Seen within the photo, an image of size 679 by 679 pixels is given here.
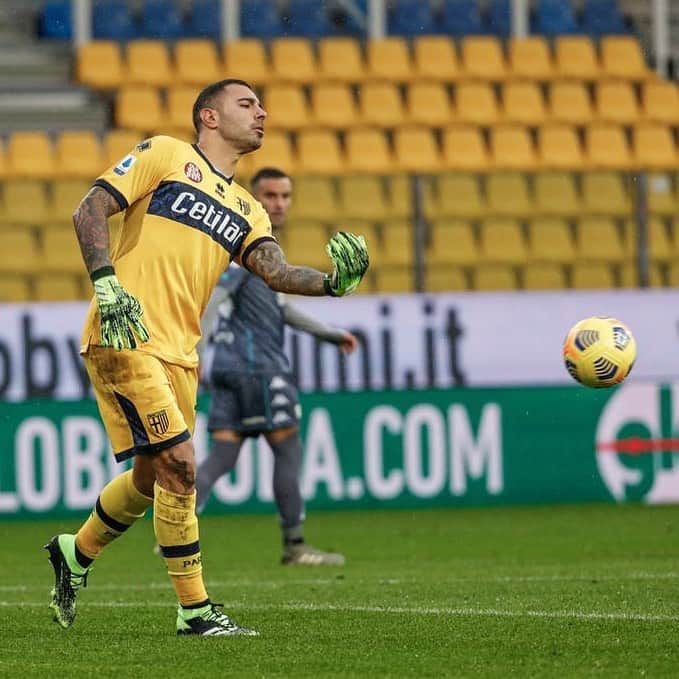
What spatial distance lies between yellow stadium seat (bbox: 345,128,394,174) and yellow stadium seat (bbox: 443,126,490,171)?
65 centimetres

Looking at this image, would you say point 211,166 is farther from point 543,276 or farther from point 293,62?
point 293,62

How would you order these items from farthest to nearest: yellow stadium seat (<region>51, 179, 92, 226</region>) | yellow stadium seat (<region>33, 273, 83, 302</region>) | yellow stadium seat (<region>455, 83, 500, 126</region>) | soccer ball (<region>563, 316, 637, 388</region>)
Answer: yellow stadium seat (<region>455, 83, 500, 126</region>), yellow stadium seat (<region>51, 179, 92, 226</region>), yellow stadium seat (<region>33, 273, 83, 302</region>), soccer ball (<region>563, 316, 637, 388</region>)

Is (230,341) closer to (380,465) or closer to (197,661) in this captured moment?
(380,465)

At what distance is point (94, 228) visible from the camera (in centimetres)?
663

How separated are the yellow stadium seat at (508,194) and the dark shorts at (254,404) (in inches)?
225

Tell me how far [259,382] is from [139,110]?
29.5 ft

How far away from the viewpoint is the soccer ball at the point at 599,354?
8008 millimetres

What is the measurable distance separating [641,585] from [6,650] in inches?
132

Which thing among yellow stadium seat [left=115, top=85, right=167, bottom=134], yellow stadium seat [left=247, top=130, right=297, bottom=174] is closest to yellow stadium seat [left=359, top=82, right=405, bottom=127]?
yellow stadium seat [left=247, top=130, right=297, bottom=174]

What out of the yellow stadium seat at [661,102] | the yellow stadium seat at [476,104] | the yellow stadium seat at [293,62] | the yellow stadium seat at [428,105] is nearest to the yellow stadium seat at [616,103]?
the yellow stadium seat at [661,102]

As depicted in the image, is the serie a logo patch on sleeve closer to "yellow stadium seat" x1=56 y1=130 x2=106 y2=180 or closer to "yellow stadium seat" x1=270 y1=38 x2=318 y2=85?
"yellow stadium seat" x1=56 y1=130 x2=106 y2=180

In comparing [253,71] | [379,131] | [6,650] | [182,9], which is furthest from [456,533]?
[182,9]

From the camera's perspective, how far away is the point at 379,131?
19.2 meters

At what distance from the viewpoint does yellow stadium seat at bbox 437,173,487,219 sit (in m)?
15.8
